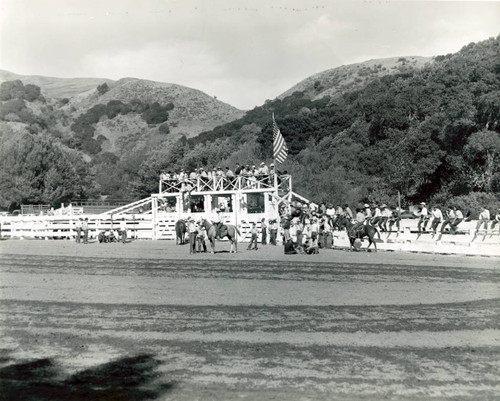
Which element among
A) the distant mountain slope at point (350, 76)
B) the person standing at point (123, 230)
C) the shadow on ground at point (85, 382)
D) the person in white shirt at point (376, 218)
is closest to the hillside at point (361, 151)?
the person in white shirt at point (376, 218)

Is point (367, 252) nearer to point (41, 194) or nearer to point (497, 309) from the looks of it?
point (497, 309)

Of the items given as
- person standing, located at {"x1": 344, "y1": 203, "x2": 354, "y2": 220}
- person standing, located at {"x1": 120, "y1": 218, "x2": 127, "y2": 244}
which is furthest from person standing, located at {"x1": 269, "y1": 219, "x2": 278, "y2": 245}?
person standing, located at {"x1": 120, "y1": 218, "x2": 127, "y2": 244}

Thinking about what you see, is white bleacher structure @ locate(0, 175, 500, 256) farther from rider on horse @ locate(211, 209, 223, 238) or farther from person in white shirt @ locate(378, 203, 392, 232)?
rider on horse @ locate(211, 209, 223, 238)

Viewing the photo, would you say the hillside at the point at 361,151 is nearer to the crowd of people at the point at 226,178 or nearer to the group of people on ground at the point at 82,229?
the crowd of people at the point at 226,178

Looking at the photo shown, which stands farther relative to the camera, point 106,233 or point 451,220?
point 106,233

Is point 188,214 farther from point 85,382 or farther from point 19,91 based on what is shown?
point 19,91

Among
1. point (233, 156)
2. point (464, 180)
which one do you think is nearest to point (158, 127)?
point (233, 156)

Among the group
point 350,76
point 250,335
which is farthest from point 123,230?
point 350,76
